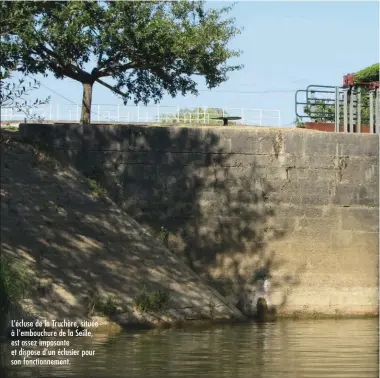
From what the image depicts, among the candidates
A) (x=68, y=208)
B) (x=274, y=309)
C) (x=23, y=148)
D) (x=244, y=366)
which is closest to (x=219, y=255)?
(x=274, y=309)

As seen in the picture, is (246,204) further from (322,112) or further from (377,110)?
(322,112)

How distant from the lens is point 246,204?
21.1 m

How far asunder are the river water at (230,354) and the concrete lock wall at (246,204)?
180cm

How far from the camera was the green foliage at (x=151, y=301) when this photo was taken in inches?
727

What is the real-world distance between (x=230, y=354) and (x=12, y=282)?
3.73m

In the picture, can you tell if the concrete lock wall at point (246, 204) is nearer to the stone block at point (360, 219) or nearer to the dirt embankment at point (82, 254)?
the stone block at point (360, 219)

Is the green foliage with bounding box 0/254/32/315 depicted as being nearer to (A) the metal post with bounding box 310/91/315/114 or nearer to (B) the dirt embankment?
(B) the dirt embankment

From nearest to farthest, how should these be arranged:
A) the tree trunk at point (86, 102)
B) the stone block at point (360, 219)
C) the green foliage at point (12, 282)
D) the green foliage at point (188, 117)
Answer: the green foliage at point (12, 282)
the stone block at point (360, 219)
the tree trunk at point (86, 102)
the green foliage at point (188, 117)

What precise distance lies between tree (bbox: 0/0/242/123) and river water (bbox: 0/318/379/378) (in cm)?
1181

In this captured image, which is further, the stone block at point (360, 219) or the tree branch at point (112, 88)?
the tree branch at point (112, 88)

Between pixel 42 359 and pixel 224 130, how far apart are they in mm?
8496

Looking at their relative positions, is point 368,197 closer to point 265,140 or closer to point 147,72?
point 265,140

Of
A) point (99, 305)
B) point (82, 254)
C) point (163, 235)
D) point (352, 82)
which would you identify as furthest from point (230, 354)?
point (352, 82)

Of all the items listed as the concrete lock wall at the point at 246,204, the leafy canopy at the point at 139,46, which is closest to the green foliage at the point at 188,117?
the leafy canopy at the point at 139,46
